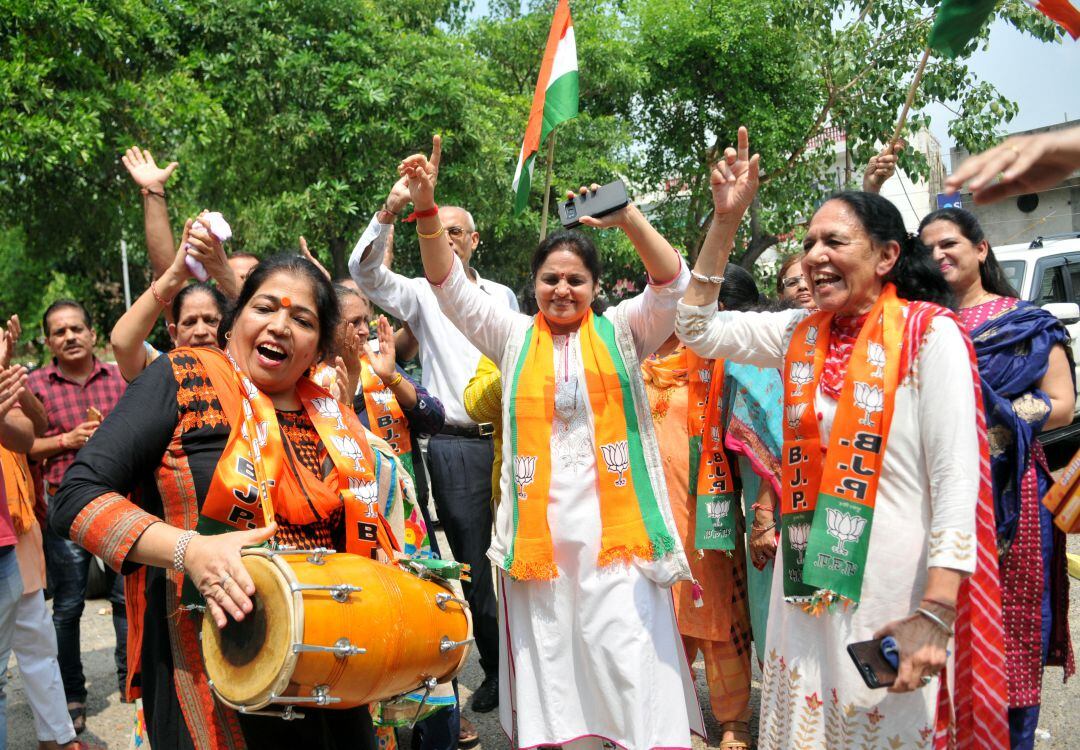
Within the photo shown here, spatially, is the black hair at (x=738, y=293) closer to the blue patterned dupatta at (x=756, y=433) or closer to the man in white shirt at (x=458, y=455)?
the blue patterned dupatta at (x=756, y=433)

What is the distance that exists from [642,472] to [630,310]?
23.9 inches

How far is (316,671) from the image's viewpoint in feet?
7.36

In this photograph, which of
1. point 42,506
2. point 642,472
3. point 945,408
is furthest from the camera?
point 42,506

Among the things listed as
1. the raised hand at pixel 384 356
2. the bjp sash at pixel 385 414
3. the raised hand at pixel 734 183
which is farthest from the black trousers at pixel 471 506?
the raised hand at pixel 734 183

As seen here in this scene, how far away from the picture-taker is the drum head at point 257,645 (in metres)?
2.19

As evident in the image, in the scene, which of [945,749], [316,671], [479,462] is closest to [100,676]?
[479,462]

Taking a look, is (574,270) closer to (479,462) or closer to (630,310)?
(630,310)

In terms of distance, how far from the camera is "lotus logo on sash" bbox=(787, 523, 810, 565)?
2951mm

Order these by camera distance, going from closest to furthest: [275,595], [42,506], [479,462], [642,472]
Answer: [275,595]
[642,472]
[479,462]
[42,506]

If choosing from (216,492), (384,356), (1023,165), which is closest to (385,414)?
(384,356)

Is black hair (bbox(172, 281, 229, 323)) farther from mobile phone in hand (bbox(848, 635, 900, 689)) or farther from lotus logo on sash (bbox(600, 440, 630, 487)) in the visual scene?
mobile phone in hand (bbox(848, 635, 900, 689))

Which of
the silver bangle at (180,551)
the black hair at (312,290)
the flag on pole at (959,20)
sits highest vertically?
the flag on pole at (959,20)

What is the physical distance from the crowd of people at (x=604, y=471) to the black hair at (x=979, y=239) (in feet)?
0.04

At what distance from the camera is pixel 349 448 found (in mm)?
2793
